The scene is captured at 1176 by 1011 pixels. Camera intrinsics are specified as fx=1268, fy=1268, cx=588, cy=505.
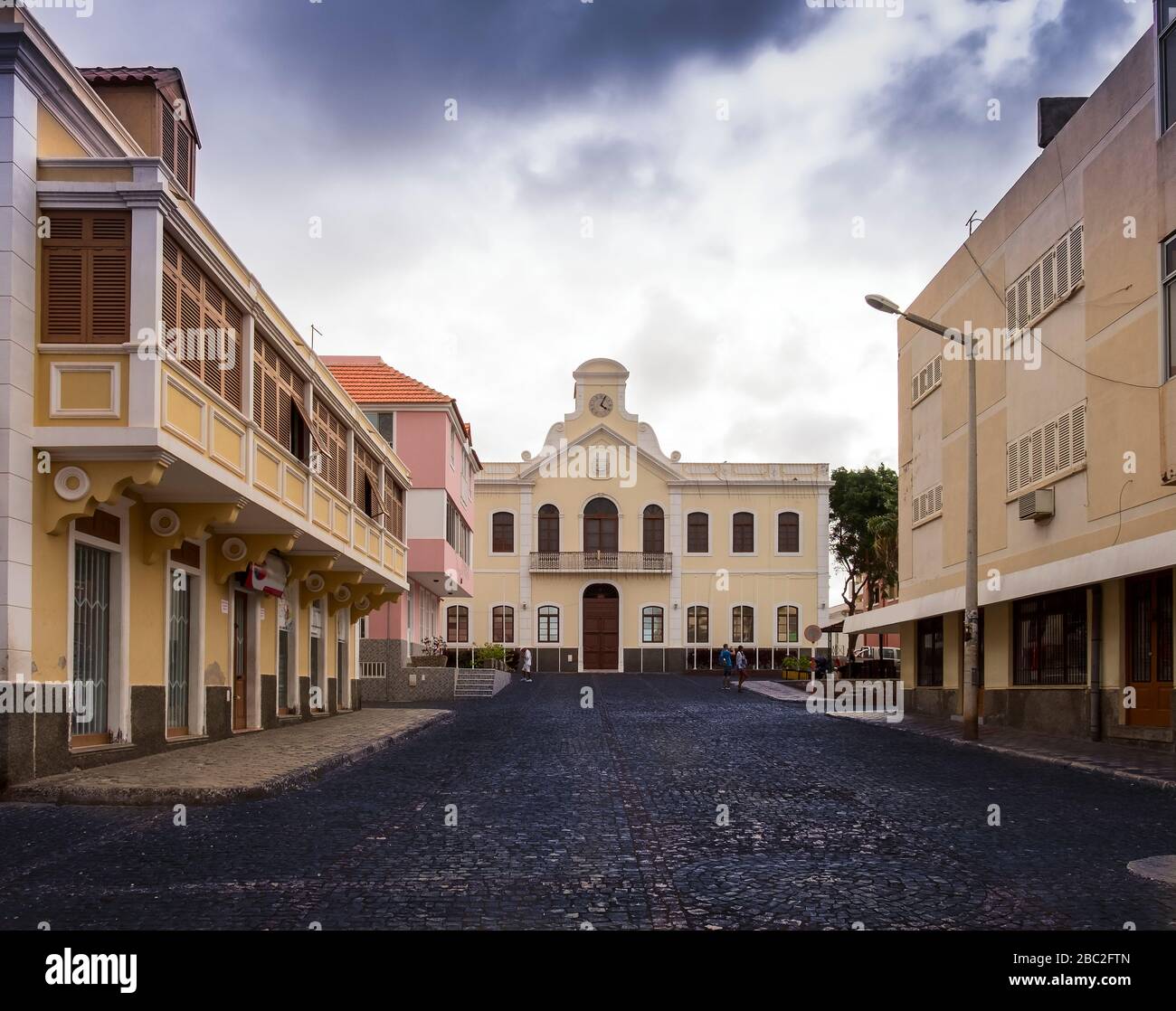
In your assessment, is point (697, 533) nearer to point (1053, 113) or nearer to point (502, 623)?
point (502, 623)

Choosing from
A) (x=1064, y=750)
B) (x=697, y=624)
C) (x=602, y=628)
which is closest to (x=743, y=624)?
(x=697, y=624)

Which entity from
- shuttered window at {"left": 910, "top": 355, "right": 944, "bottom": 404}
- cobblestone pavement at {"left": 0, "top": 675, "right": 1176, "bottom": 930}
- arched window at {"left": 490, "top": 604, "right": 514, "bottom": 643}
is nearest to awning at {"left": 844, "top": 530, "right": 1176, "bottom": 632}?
cobblestone pavement at {"left": 0, "top": 675, "right": 1176, "bottom": 930}

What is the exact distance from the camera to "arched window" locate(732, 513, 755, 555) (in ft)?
200

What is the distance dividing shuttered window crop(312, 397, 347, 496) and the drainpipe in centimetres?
1265

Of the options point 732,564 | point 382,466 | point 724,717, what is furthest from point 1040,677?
point 732,564

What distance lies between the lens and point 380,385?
Result: 39.8 meters

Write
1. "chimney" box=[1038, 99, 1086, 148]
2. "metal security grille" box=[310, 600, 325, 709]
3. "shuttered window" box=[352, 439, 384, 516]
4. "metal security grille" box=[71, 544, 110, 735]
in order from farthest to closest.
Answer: "metal security grille" box=[310, 600, 325, 709]
"shuttered window" box=[352, 439, 384, 516]
"chimney" box=[1038, 99, 1086, 148]
"metal security grille" box=[71, 544, 110, 735]

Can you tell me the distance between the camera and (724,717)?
26828 millimetres

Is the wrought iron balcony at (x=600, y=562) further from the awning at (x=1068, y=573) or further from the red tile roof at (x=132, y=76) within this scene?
the red tile roof at (x=132, y=76)

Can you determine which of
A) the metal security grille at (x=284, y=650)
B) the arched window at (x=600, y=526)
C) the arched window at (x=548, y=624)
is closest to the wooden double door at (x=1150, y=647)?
the metal security grille at (x=284, y=650)

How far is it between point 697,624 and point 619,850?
51.8 metres

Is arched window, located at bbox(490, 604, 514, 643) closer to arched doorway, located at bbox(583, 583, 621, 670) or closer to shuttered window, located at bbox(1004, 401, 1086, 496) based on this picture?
arched doorway, located at bbox(583, 583, 621, 670)

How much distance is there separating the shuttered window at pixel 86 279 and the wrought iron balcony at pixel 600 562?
4757cm
